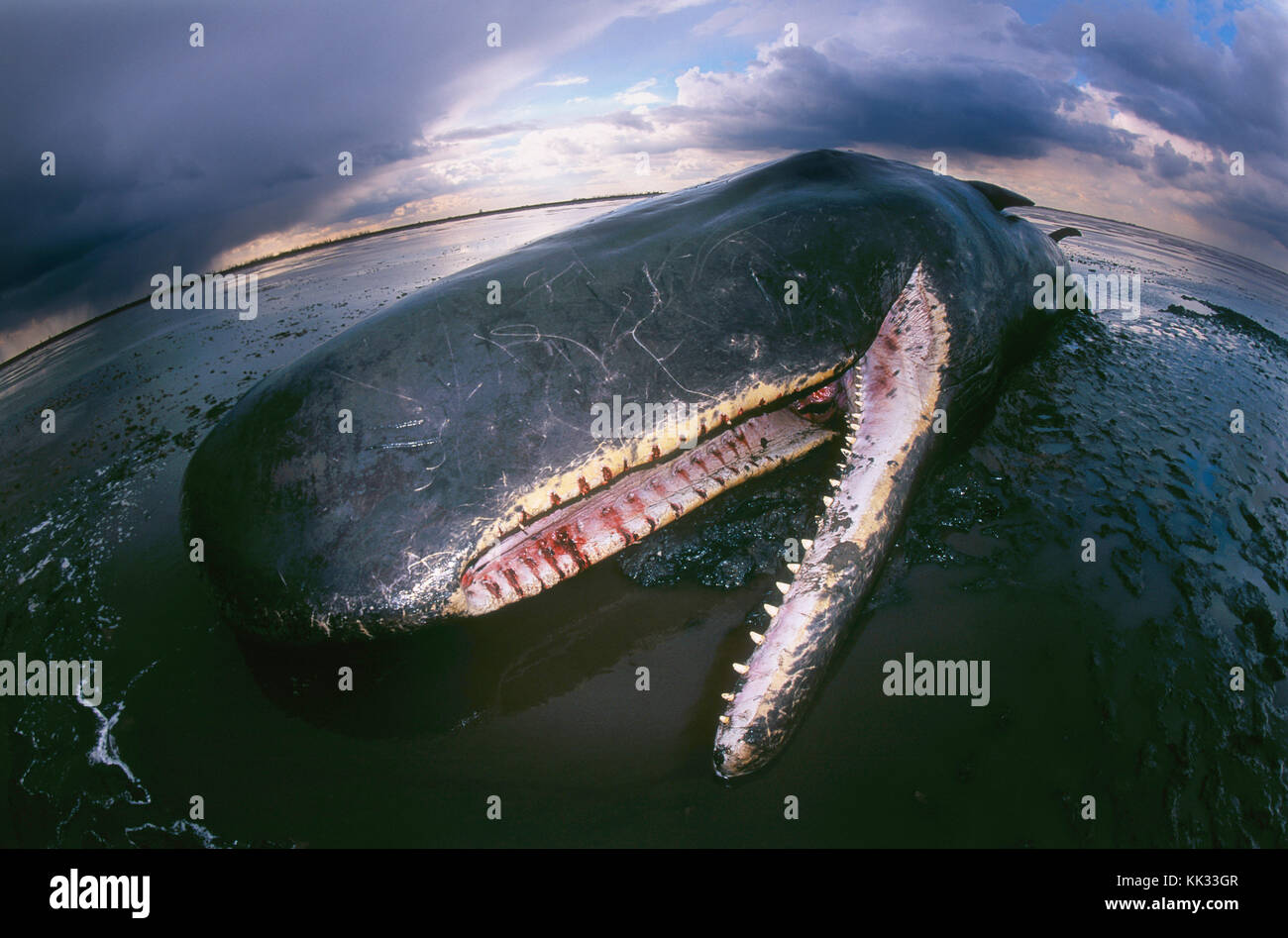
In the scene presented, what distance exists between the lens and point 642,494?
12.3 feet

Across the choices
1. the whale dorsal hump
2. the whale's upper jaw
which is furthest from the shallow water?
the whale dorsal hump

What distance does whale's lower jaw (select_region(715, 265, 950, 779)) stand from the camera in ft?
8.29

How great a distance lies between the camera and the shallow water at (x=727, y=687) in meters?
2.47

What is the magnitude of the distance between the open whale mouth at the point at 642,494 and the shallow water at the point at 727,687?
0.84ft

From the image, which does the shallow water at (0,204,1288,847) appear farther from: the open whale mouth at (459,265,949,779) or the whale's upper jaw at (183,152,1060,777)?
the whale's upper jaw at (183,152,1060,777)

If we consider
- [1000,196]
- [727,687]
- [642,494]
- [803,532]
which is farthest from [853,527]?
[1000,196]

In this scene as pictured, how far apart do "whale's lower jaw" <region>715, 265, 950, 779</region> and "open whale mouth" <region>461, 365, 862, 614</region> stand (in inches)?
9.9

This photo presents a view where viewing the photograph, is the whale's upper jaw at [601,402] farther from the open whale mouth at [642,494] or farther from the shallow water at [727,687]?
the shallow water at [727,687]

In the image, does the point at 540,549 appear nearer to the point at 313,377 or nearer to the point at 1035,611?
the point at 313,377

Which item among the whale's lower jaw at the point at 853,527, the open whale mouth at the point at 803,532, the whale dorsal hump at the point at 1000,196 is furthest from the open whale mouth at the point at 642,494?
the whale dorsal hump at the point at 1000,196

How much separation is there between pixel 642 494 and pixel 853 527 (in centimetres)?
143

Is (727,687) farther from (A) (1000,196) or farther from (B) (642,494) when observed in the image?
(A) (1000,196)
